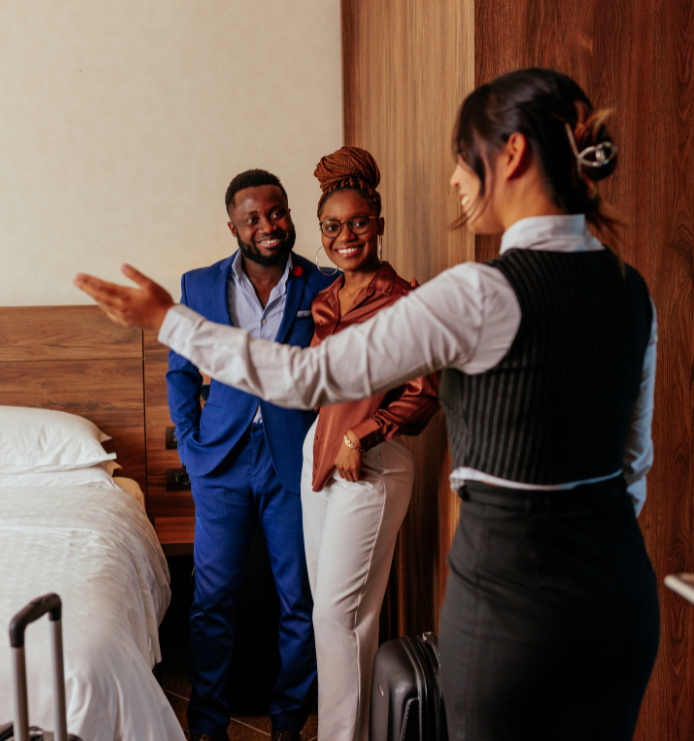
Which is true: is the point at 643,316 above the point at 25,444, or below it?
above

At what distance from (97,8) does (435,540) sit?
2681 millimetres

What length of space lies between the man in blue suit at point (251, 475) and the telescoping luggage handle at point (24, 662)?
0.92 meters

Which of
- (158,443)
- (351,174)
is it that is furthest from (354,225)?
(158,443)

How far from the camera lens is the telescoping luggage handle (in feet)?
2.87

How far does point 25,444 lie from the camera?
2.56 metres

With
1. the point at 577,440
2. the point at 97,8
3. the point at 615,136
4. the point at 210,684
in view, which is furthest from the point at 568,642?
the point at 97,8

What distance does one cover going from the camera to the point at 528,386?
0.79m

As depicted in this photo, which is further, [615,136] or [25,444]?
[25,444]

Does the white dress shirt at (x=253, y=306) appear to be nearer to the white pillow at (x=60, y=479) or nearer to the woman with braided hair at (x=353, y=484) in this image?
the woman with braided hair at (x=353, y=484)

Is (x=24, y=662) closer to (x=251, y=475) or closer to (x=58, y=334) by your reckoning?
(x=251, y=475)

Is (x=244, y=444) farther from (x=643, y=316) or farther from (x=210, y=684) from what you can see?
(x=643, y=316)

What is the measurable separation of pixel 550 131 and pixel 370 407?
0.83m

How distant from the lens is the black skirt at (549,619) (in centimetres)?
82

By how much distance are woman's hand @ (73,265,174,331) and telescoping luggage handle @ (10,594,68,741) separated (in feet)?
1.34
